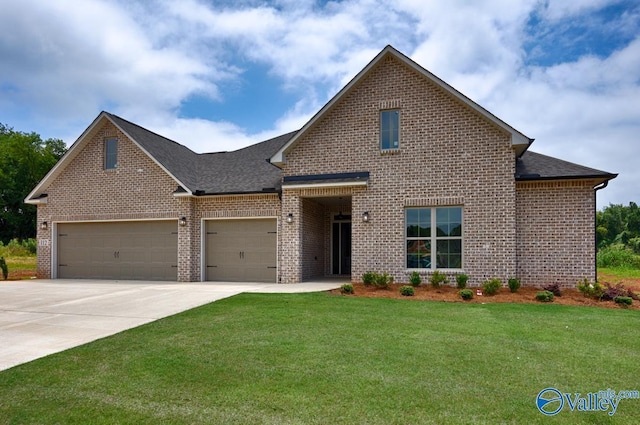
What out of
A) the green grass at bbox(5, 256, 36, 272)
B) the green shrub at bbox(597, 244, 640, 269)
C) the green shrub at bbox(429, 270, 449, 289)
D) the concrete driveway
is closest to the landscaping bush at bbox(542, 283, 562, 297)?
the green shrub at bbox(429, 270, 449, 289)

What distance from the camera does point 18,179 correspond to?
1957 inches

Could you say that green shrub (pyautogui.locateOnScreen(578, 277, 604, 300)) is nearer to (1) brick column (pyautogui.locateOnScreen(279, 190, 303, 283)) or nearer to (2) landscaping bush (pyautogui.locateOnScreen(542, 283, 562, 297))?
(2) landscaping bush (pyautogui.locateOnScreen(542, 283, 562, 297))

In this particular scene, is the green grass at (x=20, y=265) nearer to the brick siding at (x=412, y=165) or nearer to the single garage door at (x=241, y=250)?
the single garage door at (x=241, y=250)

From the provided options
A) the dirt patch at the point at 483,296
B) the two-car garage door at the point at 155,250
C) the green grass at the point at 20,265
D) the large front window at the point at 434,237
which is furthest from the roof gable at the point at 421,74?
the green grass at the point at 20,265

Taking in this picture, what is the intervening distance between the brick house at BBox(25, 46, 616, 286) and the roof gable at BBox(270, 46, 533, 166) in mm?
47

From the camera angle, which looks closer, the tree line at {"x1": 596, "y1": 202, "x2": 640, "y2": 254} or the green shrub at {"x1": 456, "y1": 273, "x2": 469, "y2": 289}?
the green shrub at {"x1": 456, "y1": 273, "x2": 469, "y2": 289}

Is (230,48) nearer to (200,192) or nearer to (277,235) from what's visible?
(200,192)

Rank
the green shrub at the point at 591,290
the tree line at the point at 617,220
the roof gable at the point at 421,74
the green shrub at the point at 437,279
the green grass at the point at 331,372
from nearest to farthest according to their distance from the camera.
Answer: the green grass at the point at 331,372, the green shrub at the point at 591,290, the green shrub at the point at 437,279, the roof gable at the point at 421,74, the tree line at the point at 617,220

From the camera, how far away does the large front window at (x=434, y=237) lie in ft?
43.0

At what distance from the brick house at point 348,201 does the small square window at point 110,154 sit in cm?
8

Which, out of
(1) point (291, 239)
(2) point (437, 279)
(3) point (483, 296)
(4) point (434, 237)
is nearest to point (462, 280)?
(2) point (437, 279)

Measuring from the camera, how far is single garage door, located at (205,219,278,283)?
15547 mm

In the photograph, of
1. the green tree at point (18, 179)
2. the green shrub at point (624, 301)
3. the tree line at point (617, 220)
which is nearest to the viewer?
the green shrub at point (624, 301)
